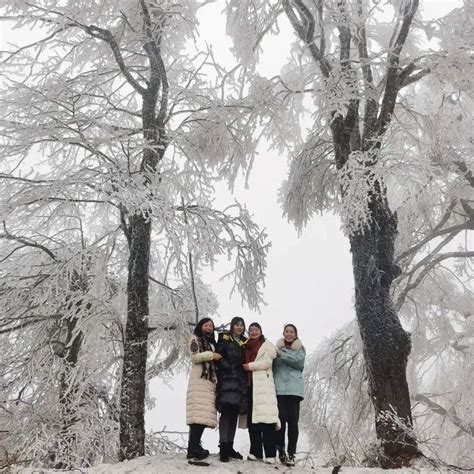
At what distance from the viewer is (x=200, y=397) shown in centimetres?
485

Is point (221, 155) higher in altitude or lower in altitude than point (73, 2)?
lower

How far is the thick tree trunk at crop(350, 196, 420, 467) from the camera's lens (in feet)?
17.0

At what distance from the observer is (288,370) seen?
5.16 metres

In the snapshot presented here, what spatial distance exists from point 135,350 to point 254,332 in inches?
55.0

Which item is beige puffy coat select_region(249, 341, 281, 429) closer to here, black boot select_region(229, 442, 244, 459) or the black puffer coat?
the black puffer coat

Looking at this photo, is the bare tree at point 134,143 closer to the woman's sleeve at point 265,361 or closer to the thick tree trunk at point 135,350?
the thick tree trunk at point 135,350

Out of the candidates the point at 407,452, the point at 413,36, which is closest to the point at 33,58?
the point at 407,452

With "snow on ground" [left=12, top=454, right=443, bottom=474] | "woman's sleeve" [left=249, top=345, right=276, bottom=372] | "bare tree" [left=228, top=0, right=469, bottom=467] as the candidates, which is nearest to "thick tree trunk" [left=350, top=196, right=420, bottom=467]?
"bare tree" [left=228, top=0, right=469, bottom=467]

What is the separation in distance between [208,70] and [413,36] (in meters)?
4.46

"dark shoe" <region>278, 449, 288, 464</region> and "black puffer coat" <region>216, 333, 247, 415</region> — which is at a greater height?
"black puffer coat" <region>216, 333, 247, 415</region>

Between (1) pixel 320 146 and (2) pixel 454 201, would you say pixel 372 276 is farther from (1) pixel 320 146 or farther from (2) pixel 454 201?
(2) pixel 454 201

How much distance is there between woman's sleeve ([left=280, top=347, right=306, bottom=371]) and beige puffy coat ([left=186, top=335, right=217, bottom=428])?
2.46 ft

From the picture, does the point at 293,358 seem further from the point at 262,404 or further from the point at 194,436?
the point at 194,436

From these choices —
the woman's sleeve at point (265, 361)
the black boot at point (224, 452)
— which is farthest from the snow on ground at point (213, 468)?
the woman's sleeve at point (265, 361)
